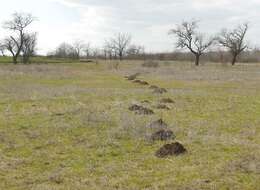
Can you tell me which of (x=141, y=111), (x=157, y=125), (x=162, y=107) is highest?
(x=157, y=125)

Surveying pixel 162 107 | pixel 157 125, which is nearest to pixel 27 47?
pixel 162 107

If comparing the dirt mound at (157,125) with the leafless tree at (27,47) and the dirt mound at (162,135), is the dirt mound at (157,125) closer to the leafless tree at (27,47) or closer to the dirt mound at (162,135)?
the dirt mound at (162,135)

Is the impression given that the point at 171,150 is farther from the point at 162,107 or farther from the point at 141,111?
the point at 162,107

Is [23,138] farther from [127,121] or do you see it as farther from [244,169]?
[244,169]

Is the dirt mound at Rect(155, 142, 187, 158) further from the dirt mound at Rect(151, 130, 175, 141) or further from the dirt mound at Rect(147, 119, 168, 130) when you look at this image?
the dirt mound at Rect(147, 119, 168, 130)

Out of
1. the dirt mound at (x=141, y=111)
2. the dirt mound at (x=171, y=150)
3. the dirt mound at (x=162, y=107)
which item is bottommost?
the dirt mound at (x=162, y=107)

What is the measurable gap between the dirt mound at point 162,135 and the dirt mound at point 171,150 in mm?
1218

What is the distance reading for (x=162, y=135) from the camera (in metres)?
11.9

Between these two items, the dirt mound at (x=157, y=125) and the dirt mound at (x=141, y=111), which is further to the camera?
the dirt mound at (x=141, y=111)

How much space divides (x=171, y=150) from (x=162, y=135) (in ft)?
5.83

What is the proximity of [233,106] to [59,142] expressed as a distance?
11221 mm

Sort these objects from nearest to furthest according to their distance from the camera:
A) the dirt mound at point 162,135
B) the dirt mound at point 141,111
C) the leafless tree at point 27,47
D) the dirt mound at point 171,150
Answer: the dirt mound at point 171,150 < the dirt mound at point 162,135 < the dirt mound at point 141,111 < the leafless tree at point 27,47

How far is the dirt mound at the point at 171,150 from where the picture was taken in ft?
32.6

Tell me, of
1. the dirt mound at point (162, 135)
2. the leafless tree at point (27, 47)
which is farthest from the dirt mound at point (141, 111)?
the leafless tree at point (27, 47)
